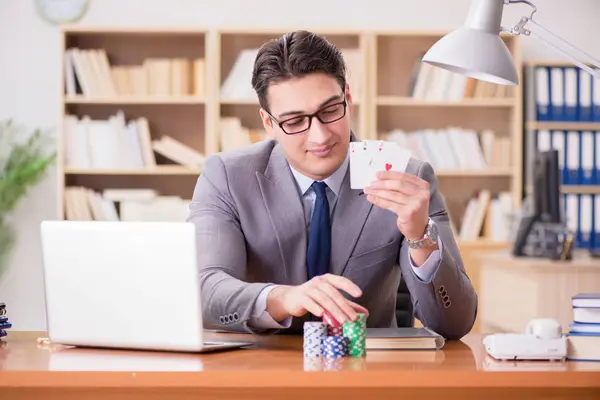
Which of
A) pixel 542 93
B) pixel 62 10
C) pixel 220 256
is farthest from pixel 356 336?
pixel 62 10

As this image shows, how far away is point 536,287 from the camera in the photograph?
4.11 m

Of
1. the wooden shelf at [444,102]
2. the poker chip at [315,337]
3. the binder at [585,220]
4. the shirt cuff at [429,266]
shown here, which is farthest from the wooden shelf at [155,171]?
the poker chip at [315,337]

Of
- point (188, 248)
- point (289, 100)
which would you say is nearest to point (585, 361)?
point (188, 248)

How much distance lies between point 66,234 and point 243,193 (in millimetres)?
627

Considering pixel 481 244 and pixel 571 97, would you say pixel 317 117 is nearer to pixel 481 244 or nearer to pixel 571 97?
pixel 481 244

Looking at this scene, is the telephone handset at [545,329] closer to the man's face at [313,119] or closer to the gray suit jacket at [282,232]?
the gray suit jacket at [282,232]

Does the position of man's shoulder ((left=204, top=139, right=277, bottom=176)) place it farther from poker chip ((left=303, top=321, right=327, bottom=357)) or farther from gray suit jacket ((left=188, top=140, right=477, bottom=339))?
poker chip ((left=303, top=321, right=327, bottom=357))

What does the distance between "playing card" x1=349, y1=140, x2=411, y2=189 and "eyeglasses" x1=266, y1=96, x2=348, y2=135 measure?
0.34 metres

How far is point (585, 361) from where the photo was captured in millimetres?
1662

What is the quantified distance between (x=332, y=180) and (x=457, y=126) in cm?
354

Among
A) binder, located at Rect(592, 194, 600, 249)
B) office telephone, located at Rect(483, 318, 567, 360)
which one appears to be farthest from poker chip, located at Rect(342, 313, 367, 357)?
binder, located at Rect(592, 194, 600, 249)

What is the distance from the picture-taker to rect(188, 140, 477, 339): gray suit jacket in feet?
7.07

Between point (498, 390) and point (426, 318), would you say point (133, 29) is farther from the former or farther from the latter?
point (498, 390)

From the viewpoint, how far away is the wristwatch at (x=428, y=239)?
189cm
